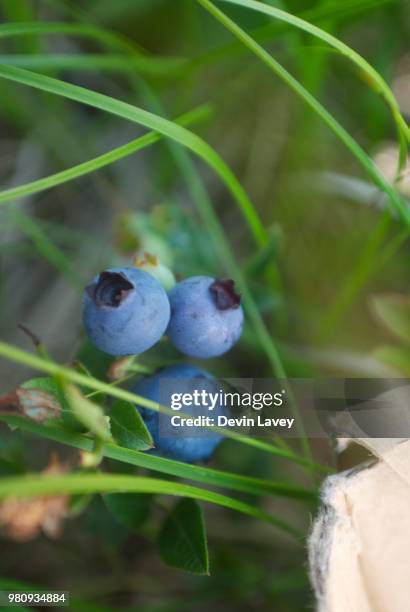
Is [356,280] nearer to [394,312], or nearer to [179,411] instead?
[394,312]

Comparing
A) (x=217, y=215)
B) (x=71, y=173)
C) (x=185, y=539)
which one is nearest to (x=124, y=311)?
(x=71, y=173)

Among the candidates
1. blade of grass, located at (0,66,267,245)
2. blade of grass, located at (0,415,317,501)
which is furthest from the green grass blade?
blade of grass, located at (0,415,317,501)

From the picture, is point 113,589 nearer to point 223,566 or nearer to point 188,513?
point 223,566

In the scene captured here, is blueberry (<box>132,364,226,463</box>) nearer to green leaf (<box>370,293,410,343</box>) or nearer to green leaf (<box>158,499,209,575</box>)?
green leaf (<box>158,499,209,575</box>)

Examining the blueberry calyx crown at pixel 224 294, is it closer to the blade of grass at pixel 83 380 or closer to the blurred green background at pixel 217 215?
the blade of grass at pixel 83 380

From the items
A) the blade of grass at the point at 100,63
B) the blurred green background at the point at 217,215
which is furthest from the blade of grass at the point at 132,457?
the blade of grass at the point at 100,63

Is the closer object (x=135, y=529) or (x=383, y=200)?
(x=135, y=529)

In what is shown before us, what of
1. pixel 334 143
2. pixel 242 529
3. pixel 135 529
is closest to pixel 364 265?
pixel 334 143
